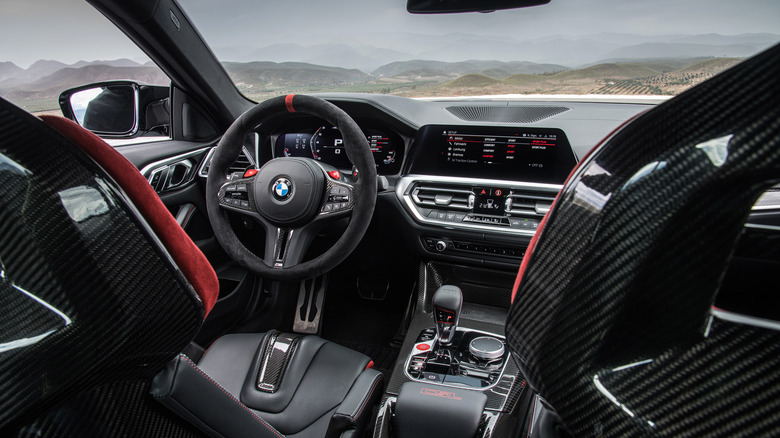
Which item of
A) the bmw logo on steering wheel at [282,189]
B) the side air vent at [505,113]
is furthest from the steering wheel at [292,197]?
the side air vent at [505,113]

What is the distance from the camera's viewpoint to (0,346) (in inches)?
20.1

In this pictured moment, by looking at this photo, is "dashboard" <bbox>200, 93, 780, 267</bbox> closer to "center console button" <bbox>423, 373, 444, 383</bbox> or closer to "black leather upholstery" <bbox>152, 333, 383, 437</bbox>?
"center console button" <bbox>423, 373, 444, 383</bbox>

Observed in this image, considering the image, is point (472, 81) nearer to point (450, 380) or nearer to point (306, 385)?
point (450, 380)

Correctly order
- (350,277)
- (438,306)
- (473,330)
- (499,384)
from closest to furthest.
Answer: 1. (499,384)
2. (438,306)
3. (473,330)
4. (350,277)

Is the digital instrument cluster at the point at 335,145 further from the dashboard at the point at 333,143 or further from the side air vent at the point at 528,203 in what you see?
the side air vent at the point at 528,203

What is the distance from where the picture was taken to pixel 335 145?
2.58 meters

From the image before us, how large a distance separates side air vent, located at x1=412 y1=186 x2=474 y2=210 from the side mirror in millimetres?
1418

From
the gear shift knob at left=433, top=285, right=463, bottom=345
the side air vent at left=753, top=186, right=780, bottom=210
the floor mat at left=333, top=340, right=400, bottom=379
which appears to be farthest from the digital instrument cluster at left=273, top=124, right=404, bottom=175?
the side air vent at left=753, top=186, right=780, bottom=210

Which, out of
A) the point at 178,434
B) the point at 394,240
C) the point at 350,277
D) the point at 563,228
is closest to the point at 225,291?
the point at 350,277

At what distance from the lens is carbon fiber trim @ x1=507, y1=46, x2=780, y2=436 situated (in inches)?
15.2

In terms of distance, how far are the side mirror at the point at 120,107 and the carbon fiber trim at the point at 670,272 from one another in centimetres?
260

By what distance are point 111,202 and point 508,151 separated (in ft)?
6.57

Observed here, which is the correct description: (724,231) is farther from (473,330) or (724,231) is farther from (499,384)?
(473,330)

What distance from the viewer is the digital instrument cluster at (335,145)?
2.58 m
